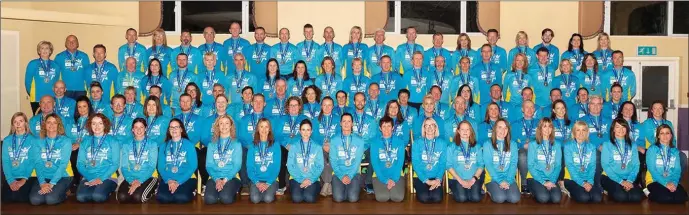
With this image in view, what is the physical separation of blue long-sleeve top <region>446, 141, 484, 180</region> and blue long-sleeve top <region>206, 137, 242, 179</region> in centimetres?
236

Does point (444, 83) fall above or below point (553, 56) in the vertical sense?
below

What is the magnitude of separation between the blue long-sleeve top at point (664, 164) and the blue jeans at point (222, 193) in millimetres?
4611

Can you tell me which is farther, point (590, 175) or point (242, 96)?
point (242, 96)

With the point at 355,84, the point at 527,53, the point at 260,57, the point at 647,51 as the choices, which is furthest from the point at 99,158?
the point at 647,51

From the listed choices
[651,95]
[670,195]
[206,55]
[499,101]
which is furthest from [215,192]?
[651,95]

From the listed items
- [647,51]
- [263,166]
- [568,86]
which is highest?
[647,51]

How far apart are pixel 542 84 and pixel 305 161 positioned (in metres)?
3.85

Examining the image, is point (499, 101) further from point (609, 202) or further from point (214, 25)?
point (214, 25)

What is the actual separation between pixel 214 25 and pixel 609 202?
700 cm

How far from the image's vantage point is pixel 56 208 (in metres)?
7.16

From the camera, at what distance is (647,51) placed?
1180 centimetres

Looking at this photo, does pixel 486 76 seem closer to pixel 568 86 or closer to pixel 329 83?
pixel 568 86

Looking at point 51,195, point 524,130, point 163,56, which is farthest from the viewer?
point 163,56

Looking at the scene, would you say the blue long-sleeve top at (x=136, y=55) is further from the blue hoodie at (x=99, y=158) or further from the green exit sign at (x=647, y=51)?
the green exit sign at (x=647, y=51)
